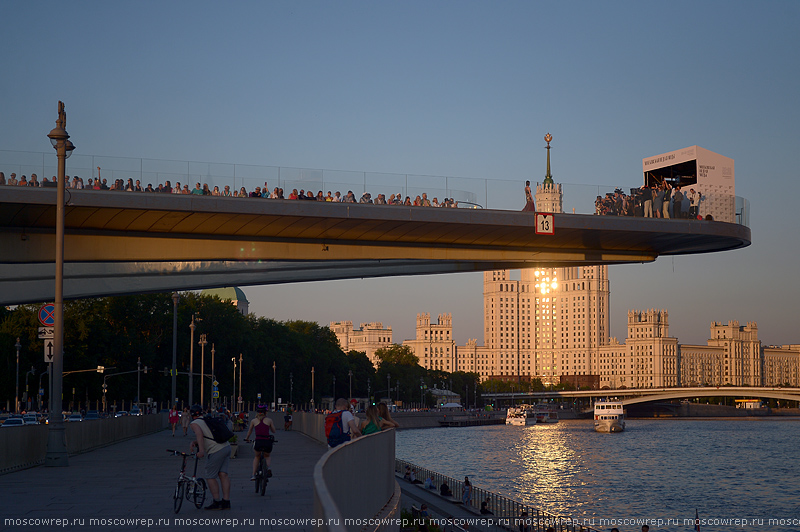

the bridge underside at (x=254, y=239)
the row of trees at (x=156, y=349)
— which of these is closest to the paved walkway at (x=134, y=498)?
the bridge underside at (x=254, y=239)

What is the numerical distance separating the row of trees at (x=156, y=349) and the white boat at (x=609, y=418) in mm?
47475

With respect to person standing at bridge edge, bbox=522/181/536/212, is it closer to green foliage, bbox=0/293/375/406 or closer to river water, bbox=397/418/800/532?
river water, bbox=397/418/800/532

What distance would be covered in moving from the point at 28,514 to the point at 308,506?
463 centimetres

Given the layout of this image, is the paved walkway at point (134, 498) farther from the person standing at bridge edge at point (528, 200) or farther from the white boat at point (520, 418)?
the white boat at point (520, 418)

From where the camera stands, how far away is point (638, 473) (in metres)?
73.4

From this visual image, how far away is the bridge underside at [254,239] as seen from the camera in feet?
117


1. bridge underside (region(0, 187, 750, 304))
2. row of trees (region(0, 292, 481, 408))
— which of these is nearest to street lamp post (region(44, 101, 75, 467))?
bridge underside (region(0, 187, 750, 304))

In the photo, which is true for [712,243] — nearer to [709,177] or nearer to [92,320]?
[709,177]

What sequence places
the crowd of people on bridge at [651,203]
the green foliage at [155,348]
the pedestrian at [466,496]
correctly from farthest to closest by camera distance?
1. the green foliage at [155,348]
2. the pedestrian at [466,496]
3. the crowd of people on bridge at [651,203]

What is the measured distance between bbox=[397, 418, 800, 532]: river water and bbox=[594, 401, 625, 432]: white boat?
39.0ft

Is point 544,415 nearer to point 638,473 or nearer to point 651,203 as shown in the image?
point 638,473

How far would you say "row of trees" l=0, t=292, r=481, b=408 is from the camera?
3612 inches

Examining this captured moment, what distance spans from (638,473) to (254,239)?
4691 cm

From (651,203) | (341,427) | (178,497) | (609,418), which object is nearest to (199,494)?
(178,497)
